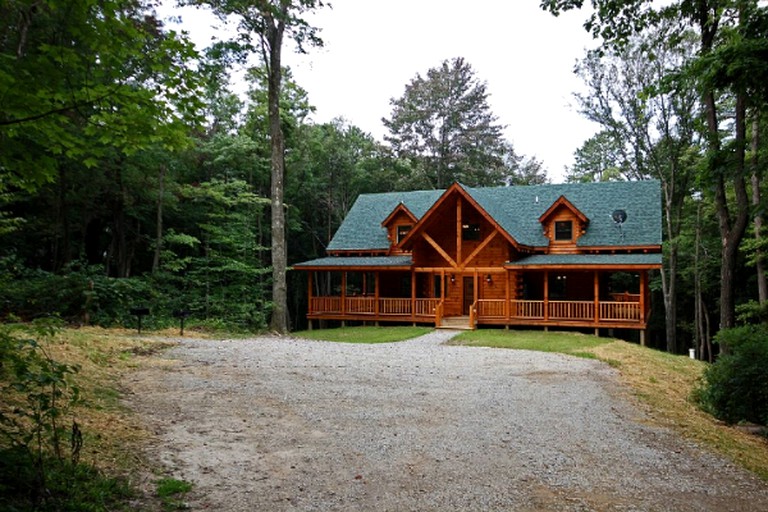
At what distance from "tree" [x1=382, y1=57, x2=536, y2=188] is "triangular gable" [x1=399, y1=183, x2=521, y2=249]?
19092 millimetres

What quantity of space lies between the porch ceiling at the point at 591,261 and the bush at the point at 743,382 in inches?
451

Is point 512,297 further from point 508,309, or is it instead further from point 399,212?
point 399,212

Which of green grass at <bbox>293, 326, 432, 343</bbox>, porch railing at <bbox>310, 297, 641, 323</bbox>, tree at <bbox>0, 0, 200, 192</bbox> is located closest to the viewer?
tree at <bbox>0, 0, 200, 192</bbox>

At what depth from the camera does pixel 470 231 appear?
24.5 meters

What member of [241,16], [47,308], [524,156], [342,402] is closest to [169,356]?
[342,402]

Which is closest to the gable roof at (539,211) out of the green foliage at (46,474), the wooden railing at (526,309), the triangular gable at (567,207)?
the triangular gable at (567,207)

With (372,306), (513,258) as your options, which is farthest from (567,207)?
(372,306)

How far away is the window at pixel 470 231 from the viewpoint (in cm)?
2442

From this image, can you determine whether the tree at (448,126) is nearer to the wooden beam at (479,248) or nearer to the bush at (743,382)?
the wooden beam at (479,248)

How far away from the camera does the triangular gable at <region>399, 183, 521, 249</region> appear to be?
70.1 feet

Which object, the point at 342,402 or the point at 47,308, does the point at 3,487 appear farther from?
the point at 47,308

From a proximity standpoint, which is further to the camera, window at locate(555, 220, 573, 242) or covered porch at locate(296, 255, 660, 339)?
window at locate(555, 220, 573, 242)

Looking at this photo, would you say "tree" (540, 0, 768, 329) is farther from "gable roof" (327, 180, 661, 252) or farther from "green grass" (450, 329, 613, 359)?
"gable roof" (327, 180, 661, 252)

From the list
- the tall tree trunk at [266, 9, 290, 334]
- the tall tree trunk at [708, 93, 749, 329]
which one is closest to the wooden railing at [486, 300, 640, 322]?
the tall tree trunk at [266, 9, 290, 334]
